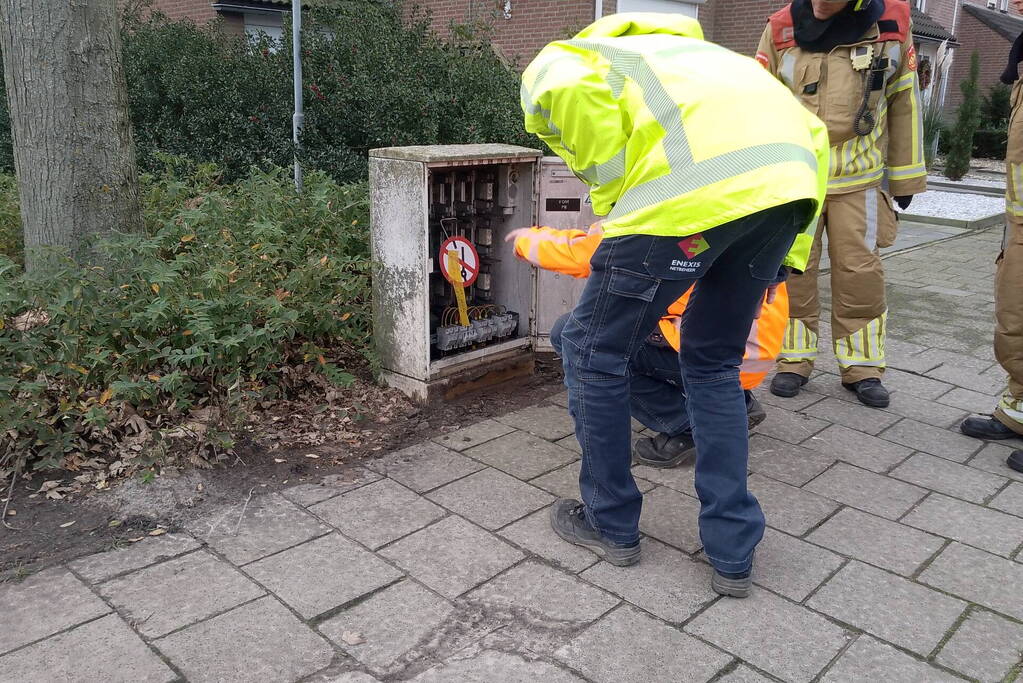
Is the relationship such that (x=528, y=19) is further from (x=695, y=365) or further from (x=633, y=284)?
(x=633, y=284)

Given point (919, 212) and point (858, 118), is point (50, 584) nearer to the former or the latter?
point (858, 118)

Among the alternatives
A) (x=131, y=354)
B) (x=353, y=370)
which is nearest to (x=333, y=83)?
(x=353, y=370)

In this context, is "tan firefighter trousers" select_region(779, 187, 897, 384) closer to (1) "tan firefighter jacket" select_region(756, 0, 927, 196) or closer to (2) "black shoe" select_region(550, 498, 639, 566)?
(1) "tan firefighter jacket" select_region(756, 0, 927, 196)

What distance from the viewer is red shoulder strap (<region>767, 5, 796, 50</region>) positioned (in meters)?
4.32

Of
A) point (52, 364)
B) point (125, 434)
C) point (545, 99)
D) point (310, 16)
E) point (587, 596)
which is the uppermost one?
point (310, 16)

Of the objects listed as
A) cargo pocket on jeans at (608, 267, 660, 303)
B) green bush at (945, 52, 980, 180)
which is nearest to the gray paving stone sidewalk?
cargo pocket on jeans at (608, 267, 660, 303)

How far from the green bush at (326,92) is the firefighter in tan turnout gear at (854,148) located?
2.54m

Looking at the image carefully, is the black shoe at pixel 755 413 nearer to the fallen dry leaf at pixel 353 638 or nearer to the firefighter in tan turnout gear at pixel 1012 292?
the firefighter in tan turnout gear at pixel 1012 292

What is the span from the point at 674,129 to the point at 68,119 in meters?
3.05

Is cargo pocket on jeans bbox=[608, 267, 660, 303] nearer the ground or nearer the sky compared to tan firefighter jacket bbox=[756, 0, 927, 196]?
nearer the ground

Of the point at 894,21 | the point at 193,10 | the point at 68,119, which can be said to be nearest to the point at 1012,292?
the point at 894,21

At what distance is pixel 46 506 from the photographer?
125 inches

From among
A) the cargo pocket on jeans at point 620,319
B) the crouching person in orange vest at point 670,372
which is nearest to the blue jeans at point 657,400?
the crouching person in orange vest at point 670,372

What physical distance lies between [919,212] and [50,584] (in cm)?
1148
